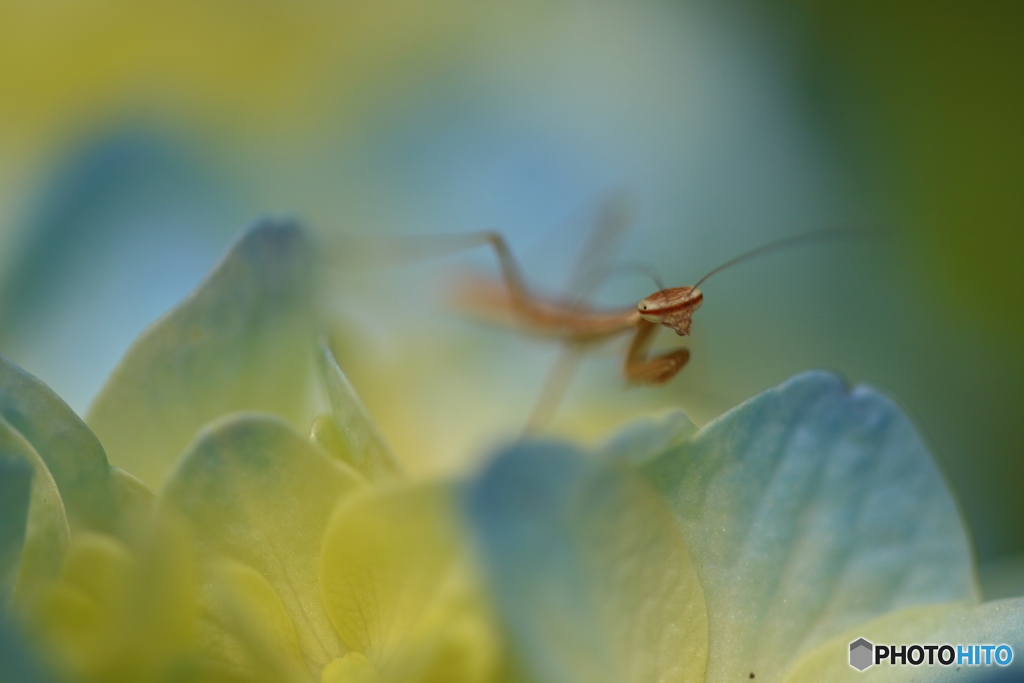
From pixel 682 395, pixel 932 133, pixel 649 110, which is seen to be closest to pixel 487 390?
pixel 682 395

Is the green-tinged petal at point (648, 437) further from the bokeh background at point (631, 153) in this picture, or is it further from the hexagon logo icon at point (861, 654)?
the bokeh background at point (631, 153)

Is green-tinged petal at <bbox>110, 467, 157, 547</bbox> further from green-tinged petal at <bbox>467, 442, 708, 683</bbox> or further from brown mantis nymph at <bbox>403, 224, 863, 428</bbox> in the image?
brown mantis nymph at <bbox>403, 224, 863, 428</bbox>

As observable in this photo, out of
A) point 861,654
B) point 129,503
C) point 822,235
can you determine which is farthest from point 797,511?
point 822,235

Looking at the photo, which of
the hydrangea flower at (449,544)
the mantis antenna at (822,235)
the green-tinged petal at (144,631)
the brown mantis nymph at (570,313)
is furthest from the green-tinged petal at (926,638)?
the mantis antenna at (822,235)

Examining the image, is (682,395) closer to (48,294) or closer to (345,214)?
(345,214)

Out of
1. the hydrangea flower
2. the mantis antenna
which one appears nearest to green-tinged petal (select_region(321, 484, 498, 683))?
the hydrangea flower

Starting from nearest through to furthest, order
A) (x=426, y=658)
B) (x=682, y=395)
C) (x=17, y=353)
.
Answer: (x=426, y=658) → (x=17, y=353) → (x=682, y=395)
